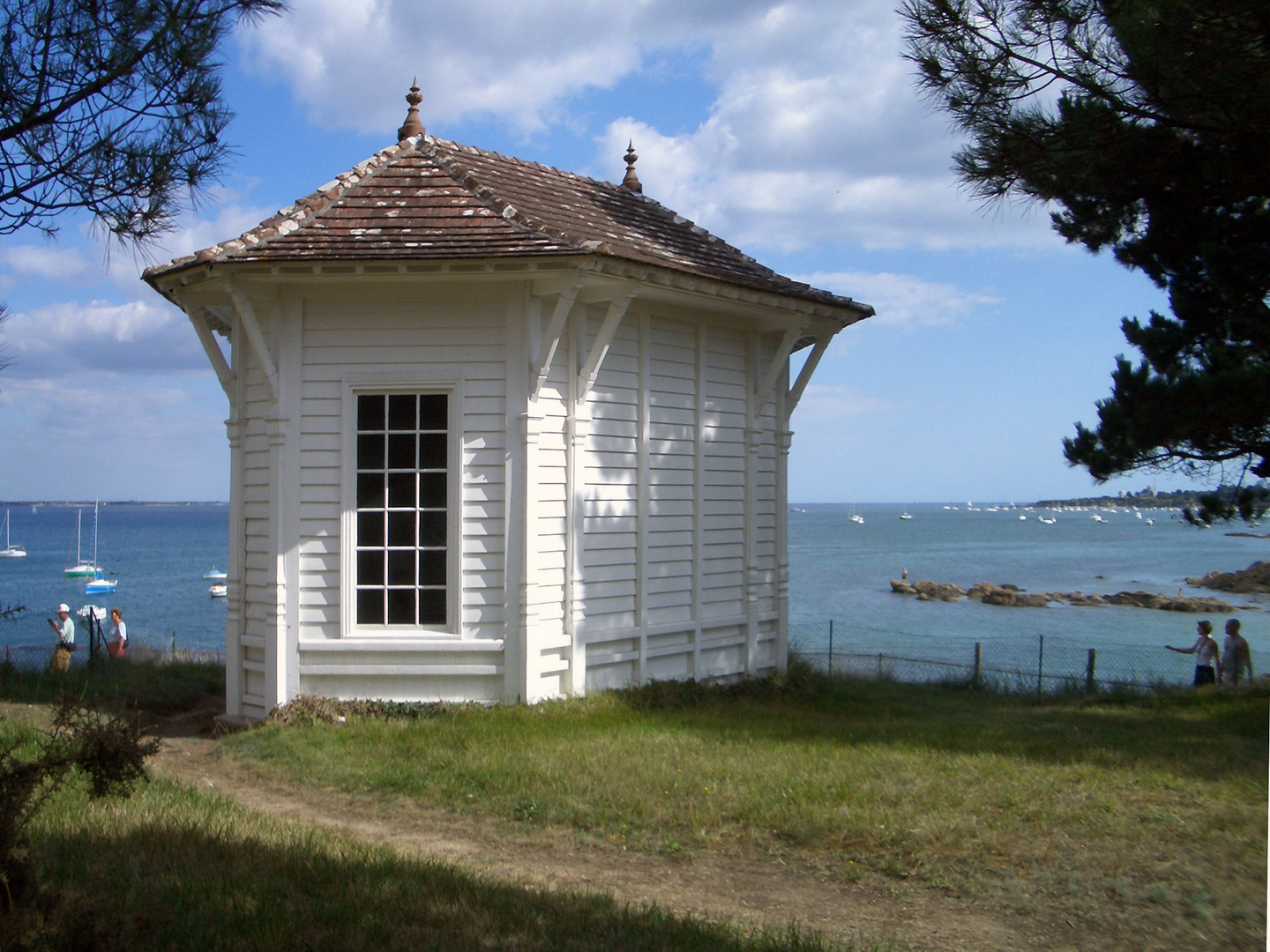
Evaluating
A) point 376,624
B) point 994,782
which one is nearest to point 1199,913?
point 994,782

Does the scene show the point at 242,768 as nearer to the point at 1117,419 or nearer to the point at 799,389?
the point at 799,389

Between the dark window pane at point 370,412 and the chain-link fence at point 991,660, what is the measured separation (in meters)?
8.51

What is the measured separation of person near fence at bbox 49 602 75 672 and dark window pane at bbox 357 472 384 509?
21.9 ft

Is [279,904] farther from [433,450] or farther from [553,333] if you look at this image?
[553,333]

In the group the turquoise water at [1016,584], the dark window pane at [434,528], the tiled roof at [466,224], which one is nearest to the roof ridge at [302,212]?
the tiled roof at [466,224]

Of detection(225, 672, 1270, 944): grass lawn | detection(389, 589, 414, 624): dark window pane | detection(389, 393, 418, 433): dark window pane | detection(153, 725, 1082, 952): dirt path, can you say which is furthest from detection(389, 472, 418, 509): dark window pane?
detection(153, 725, 1082, 952): dirt path

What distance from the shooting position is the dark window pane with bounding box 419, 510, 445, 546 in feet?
35.0

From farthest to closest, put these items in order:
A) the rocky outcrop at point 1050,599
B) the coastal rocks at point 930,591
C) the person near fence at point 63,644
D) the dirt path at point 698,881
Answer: the coastal rocks at point 930,591
the rocky outcrop at point 1050,599
the person near fence at point 63,644
the dirt path at point 698,881

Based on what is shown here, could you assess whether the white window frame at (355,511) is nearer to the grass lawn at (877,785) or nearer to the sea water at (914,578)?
the grass lawn at (877,785)

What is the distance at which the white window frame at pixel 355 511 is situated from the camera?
10375 mm

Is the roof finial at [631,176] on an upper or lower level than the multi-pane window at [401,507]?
upper

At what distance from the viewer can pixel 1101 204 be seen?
40.1ft

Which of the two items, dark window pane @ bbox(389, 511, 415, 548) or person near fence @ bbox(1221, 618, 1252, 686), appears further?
person near fence @ bbox(1221, 618, 1252, 686)

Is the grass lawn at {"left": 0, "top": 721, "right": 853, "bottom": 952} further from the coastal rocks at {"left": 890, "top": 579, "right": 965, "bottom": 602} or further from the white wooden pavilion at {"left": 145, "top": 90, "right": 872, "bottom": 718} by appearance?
the coastal rocks at {"left": 890, "top": 579, "right": 965, "bottom": 602}
